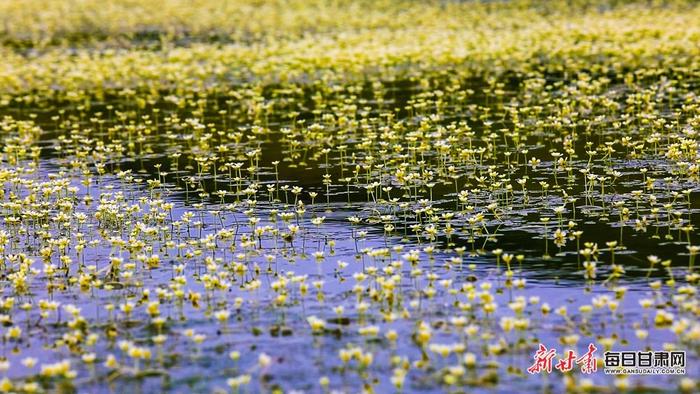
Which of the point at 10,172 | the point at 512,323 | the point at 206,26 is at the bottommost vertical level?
the point at 512,323

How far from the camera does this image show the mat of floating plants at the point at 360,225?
9.57 m

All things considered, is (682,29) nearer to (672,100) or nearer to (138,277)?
(672,100)

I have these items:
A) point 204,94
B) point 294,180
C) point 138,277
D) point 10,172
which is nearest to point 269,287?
point 138,277

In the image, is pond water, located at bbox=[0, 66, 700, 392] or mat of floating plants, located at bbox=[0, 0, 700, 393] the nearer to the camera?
mat of floating plants, located at bbox=[0, 0, 700, 393]

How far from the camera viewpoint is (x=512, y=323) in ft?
31.4

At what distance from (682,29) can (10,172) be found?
2163cm

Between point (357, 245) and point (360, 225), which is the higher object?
point (360, 225)

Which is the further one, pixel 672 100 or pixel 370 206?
pixel 672 100

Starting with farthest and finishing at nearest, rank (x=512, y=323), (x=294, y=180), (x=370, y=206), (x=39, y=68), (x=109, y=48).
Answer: (x=109, y=48) < (x=39, y=68) < (x=294, y=180) < (x=370, y=206) < (x=512, y=323)

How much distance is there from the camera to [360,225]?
46.3ft

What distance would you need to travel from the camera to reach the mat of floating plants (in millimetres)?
9570

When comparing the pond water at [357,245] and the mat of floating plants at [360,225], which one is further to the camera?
the pond water at [357,245]

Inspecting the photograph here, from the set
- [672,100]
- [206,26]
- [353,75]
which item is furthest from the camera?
[206,26]

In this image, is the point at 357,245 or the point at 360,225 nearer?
the point at 357,245
